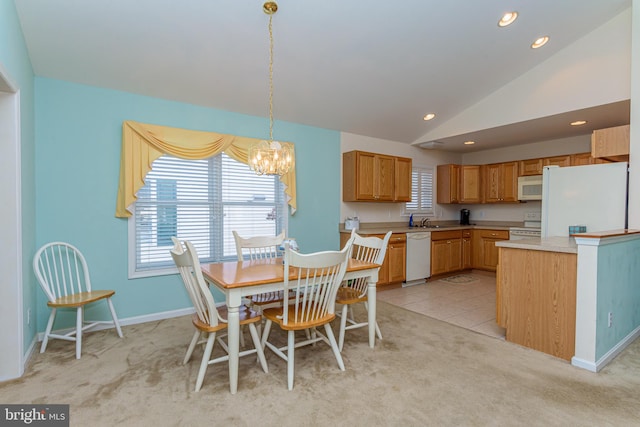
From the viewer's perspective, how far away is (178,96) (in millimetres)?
3445

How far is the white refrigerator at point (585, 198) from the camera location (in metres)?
3.09

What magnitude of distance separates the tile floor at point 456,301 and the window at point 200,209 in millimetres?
1987

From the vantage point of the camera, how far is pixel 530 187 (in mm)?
5305

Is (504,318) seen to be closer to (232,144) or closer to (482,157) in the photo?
(232,144)

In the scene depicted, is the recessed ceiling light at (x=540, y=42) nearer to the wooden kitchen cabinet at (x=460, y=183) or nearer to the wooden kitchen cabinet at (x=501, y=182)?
the wooden kitchen cabinet at (x=501, y=182)

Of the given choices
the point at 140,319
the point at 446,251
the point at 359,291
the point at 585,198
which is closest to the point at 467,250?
the point at 446,251

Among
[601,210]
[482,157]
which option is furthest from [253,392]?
[482,157]

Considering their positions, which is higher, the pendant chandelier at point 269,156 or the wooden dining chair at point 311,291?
the pendant chandelier at point 269,156

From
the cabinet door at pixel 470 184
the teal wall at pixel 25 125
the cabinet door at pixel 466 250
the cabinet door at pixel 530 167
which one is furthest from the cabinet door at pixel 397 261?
the teal wall at pixel 25 125

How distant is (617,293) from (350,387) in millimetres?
2395

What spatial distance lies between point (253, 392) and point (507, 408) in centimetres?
160

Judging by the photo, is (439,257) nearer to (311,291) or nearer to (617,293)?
(617,293)

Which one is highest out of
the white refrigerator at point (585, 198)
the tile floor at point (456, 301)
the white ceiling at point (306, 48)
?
the white ceiling at point (306, 48)

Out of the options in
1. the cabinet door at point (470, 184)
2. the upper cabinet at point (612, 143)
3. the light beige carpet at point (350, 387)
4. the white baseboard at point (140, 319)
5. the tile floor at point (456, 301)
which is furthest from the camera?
the cabinet door at point (470, 184)
